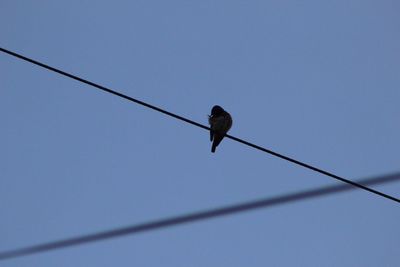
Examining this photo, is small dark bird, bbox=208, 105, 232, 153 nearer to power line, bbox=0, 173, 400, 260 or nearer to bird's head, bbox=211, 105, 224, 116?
bird's head, bbox=211, 105, 224, 116

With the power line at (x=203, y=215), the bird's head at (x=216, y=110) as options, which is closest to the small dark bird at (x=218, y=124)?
the bird's head at (x=216, y=110)

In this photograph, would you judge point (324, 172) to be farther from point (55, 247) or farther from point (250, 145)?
point (55, 247)

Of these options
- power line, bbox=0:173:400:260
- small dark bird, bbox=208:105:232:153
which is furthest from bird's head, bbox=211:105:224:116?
power line, bbox=0:173:400:260

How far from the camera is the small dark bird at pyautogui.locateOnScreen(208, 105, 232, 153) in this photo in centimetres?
1100

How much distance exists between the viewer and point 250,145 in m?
Result: 4.85

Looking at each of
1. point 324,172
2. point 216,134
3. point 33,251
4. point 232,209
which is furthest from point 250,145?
point 216,134

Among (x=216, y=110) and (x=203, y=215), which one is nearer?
(x=203, y=215)

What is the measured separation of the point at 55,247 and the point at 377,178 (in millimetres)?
1455

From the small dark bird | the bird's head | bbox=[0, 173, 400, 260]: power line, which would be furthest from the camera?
the bird's head

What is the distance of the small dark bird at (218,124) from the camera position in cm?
1100

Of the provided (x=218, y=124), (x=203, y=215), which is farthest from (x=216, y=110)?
(x=203, y=215)

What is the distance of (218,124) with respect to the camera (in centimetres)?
1100

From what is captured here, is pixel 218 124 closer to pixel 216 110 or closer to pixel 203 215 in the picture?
pixel 216 110

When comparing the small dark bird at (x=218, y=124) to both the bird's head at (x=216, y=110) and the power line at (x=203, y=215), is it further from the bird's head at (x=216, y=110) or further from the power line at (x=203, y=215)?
the power line at (x=203, y=215)
